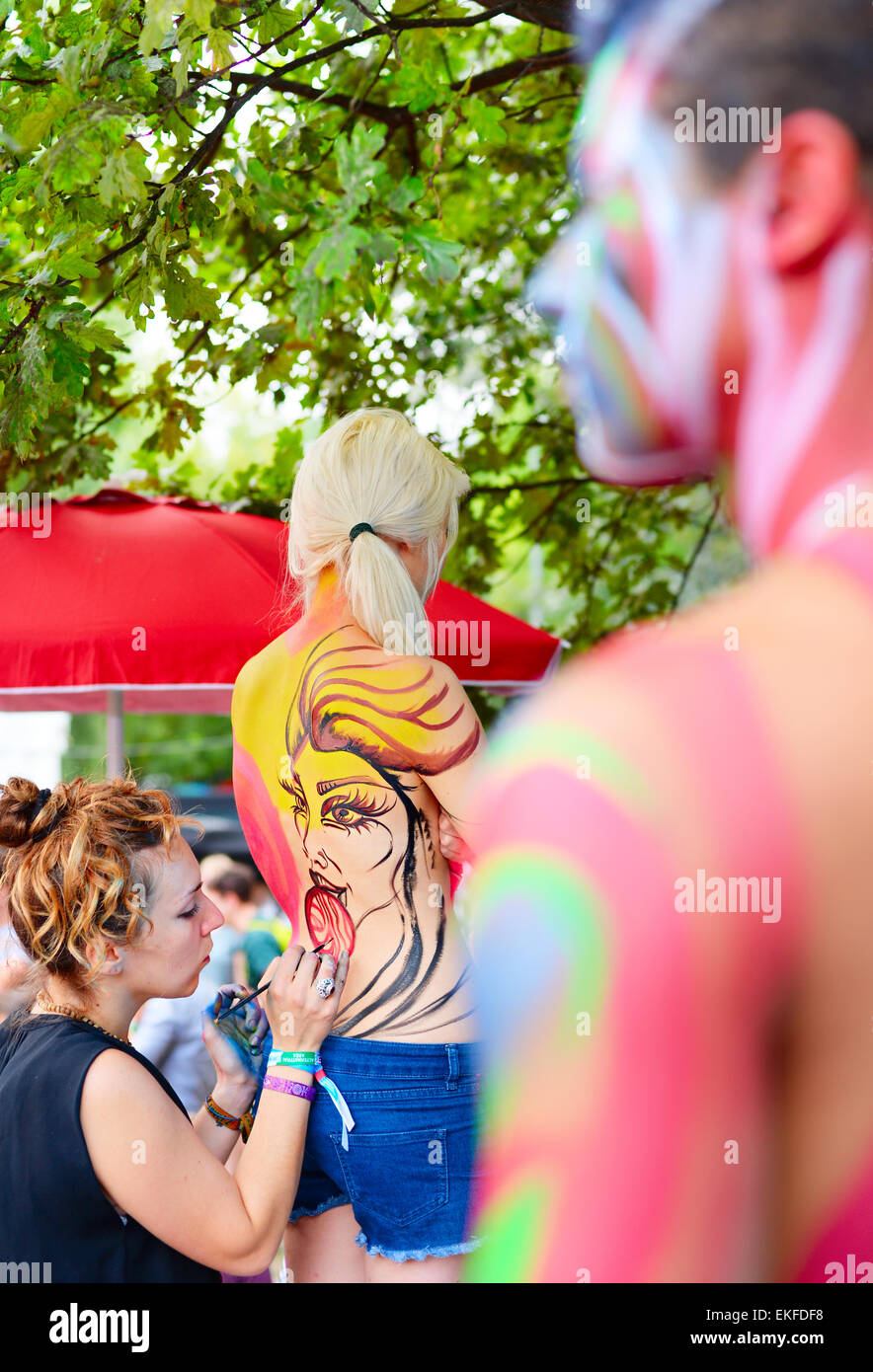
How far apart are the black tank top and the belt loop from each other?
0.57 meters

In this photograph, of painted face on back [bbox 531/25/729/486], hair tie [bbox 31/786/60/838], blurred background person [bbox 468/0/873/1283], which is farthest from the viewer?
hair tie [bbox 31/786/60/838]

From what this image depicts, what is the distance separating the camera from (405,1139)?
2439 millimetres

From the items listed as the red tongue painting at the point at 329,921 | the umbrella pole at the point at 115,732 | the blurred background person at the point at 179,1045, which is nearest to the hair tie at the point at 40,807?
the red tongue painting at the point at 329,921

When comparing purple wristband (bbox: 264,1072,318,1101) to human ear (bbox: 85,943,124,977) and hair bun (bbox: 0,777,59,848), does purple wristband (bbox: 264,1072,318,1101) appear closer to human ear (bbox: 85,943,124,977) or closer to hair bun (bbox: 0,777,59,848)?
human ear (bbox: 85,943,124,977)

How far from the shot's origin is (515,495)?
23.8ft

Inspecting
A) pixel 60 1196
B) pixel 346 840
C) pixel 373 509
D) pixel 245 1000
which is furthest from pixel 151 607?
pixel 60 1196

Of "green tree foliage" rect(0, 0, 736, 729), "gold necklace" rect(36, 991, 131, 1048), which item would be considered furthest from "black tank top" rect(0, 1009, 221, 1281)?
"green tree foliage" rect(0, 0, 736, 729)

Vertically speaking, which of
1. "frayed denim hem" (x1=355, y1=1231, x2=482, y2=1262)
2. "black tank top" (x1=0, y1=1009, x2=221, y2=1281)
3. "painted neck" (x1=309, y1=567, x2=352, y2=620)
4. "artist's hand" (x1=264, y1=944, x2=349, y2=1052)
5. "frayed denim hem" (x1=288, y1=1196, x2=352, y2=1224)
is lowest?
"frayed denim hem" (x1=355, y1=1231, x2=482, y2=1262)

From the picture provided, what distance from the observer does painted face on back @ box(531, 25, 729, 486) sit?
667mm

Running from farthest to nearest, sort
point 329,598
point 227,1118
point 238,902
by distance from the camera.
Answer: point 238,902, point 329,598, point 227,1118

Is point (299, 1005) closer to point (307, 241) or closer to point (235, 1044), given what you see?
point (235, 1044)

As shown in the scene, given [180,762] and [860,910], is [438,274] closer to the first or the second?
[860,910]

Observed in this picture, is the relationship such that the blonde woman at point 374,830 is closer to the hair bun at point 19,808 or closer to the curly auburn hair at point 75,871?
the curly auburn hair at point 75,871

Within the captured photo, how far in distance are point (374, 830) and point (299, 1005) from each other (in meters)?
0.38
